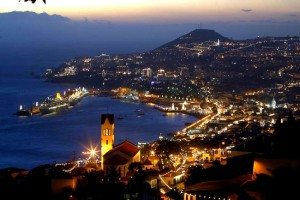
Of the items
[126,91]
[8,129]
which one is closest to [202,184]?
[8,129]

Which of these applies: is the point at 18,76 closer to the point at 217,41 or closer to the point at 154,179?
the point at 217,41

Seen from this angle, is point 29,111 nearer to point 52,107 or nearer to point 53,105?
point 52,107

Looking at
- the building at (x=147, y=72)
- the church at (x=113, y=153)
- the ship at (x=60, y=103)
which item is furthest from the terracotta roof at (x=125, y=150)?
the building at (x=147, y=72)

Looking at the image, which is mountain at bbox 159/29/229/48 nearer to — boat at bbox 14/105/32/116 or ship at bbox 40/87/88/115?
ship at bbox 40/87/88/115

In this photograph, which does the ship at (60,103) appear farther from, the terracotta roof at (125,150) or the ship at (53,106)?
the terracotta roof at (125,150)

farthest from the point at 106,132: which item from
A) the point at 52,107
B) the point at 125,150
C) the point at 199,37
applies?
the point at 199,37

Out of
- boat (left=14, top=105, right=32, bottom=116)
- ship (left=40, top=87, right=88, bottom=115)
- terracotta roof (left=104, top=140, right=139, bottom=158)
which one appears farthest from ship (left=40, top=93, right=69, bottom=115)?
terracotta roof (left=104, top=140, right=139, bottom=158)
